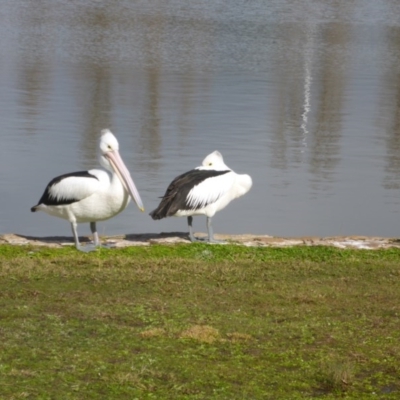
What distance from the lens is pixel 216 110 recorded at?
53.9 feet

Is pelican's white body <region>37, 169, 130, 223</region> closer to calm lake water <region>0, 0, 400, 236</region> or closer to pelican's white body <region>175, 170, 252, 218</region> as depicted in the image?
pelican's white body <region>175, 170, 252, 218</region>

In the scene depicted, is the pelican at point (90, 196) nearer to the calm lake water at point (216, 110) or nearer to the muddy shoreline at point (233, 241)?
the muddy shoreline at point (233, 241)

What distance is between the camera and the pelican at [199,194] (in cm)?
830

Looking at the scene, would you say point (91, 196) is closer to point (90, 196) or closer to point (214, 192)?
point (90, 196)

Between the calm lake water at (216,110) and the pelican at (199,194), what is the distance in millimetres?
1602

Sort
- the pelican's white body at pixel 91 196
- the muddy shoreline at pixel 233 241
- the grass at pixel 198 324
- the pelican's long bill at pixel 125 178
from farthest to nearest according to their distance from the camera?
the muddy shoreline at pixel 233 241 < the pelican's long bill at pixel 125 178 < the pelican's white body at pixel 91 196 < the grass at pixel 198 324

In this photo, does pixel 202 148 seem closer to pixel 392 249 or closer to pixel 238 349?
pixel 392 249

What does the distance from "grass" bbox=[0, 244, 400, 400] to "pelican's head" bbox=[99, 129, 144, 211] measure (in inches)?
19.6

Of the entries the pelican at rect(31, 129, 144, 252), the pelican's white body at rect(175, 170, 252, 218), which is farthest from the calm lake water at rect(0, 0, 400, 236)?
the pelican at rect(31, 129, 144, 252)

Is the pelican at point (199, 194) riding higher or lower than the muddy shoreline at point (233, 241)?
higher

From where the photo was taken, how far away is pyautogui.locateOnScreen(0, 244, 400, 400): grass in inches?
181

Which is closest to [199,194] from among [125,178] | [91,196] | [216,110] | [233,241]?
[233,241]

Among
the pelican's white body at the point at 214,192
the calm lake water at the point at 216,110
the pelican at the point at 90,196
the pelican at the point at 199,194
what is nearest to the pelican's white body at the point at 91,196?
the pelican at the point at 90,196

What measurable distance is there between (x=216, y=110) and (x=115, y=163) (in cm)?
852
